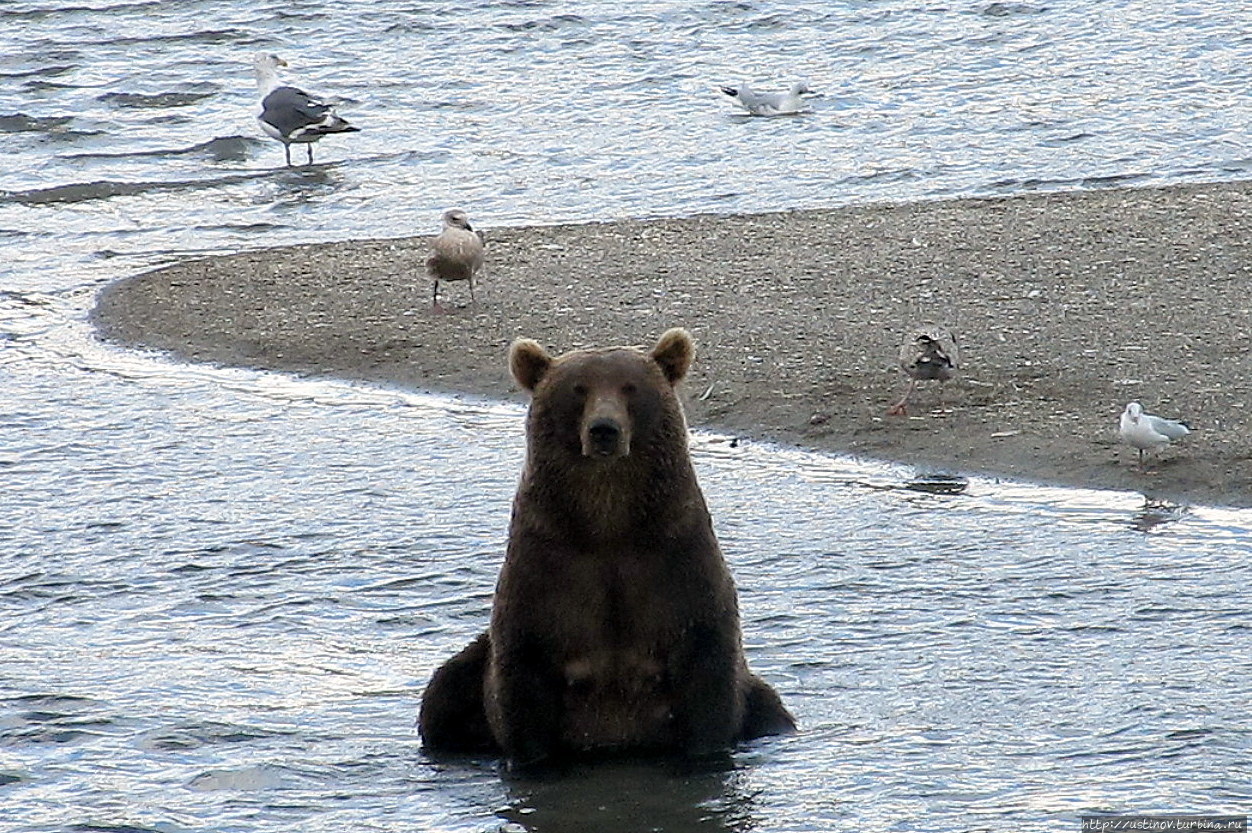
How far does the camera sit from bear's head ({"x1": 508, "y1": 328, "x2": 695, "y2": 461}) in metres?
6.16

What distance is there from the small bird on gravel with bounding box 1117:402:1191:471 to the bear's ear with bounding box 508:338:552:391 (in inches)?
144

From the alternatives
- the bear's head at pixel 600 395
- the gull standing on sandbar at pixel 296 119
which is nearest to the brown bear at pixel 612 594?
the bear's head at pixel 600 395

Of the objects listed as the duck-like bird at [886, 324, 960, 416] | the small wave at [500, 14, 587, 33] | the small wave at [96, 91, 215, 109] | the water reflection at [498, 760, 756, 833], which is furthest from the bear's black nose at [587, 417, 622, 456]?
the small wave at [500, 14, 587, 33]

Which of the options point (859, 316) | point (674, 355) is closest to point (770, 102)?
point (859, 316)

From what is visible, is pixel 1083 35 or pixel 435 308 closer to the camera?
pixel 435 308

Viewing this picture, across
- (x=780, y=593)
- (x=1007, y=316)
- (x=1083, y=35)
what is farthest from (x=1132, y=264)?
(x=1083, y=35)

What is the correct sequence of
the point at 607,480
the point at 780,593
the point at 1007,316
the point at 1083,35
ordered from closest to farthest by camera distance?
the point at 607,480
the point at 780,593
the point at 1007,316
the point at 1083,35

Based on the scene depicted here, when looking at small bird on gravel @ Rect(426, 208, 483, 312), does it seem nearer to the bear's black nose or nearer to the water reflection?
the water reflection

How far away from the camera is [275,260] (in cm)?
1570

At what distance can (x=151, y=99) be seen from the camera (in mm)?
25000

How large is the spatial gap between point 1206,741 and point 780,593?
7.08ft

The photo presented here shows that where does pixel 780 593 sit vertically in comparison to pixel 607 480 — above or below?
below

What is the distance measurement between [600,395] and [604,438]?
25cm

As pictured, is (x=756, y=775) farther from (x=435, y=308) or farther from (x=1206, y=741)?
(x=435, y=308)
